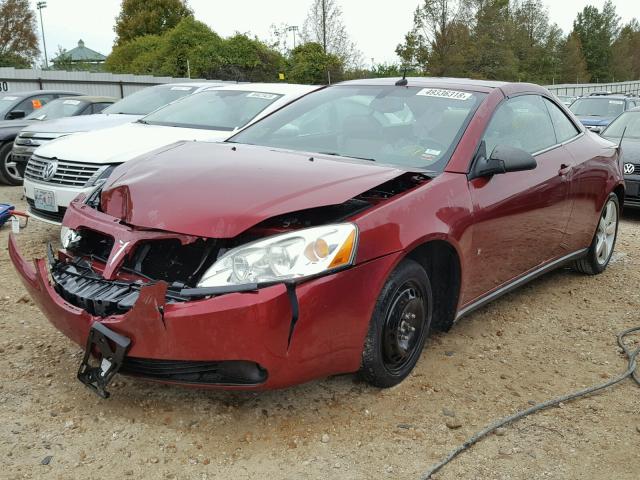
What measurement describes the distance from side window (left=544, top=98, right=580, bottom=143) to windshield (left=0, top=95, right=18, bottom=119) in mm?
8825

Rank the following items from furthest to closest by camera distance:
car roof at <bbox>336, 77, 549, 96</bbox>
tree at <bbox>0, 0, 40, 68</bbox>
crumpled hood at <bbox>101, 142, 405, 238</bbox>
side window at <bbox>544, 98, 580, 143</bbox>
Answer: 1. tree at <bbox>0, 0, 40, 68</bbox>
2. side window at <bbox>544, 98, 580, 143</bbox>
3. car roof at <bbox>336, 77, 549, 96</bbox>
4. crumpled hood at <bbox>101, 142, 405, 238</bbox>

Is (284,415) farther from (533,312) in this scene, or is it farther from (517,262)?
(533,312)

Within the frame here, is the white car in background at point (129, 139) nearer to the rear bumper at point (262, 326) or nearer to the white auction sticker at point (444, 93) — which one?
the white auction sticker at point (444, 93)

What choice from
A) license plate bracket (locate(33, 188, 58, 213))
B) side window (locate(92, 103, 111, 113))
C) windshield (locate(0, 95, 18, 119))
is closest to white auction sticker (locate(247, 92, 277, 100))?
license plate bracket (locate(33, 188, 58, 213))

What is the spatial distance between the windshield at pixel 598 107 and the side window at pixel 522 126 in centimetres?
1213

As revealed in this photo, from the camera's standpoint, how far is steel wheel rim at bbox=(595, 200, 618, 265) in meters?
5.33

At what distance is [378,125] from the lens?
13.0 feet

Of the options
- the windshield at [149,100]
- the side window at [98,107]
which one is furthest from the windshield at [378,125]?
the side window at [98,107]

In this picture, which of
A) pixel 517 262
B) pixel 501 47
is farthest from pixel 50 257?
pixel 501 47

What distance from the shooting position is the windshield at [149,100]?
326 inches

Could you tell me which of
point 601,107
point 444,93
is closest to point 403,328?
point 444,93

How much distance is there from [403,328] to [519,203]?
1.23 meters

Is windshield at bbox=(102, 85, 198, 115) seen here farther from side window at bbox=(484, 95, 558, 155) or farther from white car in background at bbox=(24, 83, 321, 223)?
side window at bbox=(484, 95, 558, 155)

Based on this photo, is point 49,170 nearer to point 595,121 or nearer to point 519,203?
point 519,203
